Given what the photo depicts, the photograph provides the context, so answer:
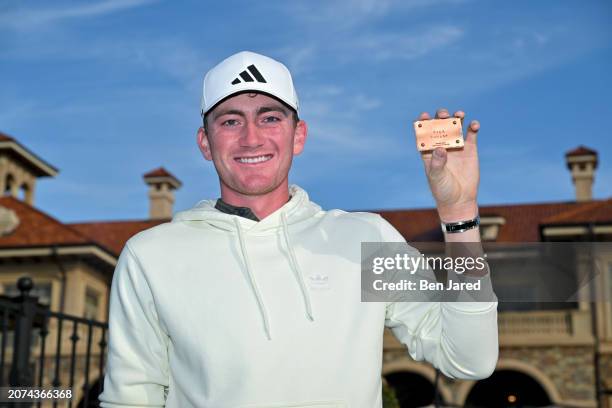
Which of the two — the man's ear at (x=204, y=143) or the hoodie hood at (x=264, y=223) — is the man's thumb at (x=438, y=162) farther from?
the man's ear at (x=204, y=143)

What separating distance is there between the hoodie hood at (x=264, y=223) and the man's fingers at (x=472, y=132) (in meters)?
0.70

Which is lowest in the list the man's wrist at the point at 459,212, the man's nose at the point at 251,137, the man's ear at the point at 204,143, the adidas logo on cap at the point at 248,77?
the man's wrist at the point at 459,212

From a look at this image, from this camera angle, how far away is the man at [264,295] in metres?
2.65

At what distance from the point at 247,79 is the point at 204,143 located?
392 mm

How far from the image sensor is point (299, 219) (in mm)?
3057

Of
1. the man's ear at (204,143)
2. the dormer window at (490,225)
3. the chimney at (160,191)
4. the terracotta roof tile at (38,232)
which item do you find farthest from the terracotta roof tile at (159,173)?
the man's ear at (204,143)

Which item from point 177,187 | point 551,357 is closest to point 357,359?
point 551,357

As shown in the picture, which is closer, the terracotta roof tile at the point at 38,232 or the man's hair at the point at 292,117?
the man's hair at the point at 292,117

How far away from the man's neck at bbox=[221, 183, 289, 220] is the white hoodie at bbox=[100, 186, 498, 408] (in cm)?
5

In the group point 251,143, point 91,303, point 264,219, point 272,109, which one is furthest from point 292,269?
point 91,303

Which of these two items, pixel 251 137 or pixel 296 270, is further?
pixel 251 137

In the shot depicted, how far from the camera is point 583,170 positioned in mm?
32406

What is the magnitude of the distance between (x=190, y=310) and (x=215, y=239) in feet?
0.93

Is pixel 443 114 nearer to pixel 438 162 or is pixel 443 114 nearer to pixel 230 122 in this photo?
pixel 438 162
